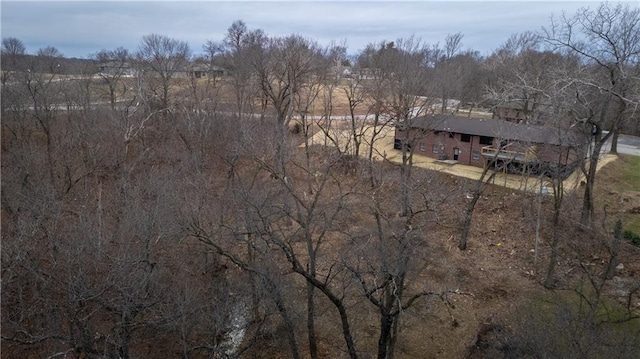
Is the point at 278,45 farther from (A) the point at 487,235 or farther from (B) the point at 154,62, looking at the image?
(A) the point at 487,235

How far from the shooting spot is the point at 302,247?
2308 centimetres

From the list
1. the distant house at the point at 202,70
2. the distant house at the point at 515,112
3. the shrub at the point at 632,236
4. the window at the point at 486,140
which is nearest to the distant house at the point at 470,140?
the window at the point at 486,140

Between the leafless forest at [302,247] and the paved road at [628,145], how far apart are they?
26.1 ft

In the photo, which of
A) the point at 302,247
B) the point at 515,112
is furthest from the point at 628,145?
the point at 302,247

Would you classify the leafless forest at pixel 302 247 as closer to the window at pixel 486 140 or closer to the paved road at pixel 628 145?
the window at pixel 486 140

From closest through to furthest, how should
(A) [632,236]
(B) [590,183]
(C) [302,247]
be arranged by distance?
(B) [590,183]
(A) [632,236]
(C) [302,247]

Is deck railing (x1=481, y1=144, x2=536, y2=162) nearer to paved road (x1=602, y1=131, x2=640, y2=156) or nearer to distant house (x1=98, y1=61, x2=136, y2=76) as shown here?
paved road (x1=602, y1=131, x2=640, y2=156)

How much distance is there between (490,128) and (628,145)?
54.8ft

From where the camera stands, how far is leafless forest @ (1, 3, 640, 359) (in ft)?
39.4

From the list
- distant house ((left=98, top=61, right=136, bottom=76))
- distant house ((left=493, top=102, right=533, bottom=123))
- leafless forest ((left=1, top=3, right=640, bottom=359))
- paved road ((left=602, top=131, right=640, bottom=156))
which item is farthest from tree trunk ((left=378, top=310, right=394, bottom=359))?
distant house ((left=98, top=61, right=136, bottom=76))

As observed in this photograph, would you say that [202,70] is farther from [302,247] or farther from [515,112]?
[302,247]

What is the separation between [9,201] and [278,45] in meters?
22.5

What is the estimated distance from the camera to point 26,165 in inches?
797

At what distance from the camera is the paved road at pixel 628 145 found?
34.7 metres
